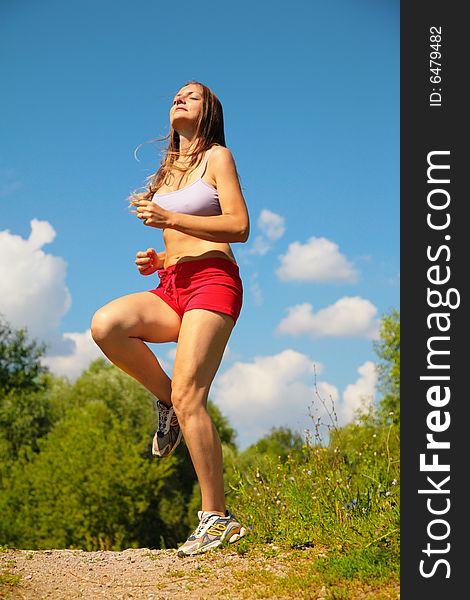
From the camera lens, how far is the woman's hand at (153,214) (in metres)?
4.26

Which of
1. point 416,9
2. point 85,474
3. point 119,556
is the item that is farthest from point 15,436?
point 416,9

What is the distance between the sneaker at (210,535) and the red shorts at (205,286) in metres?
1.22

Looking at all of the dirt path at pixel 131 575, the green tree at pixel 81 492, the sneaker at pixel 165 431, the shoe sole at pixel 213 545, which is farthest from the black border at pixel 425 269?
the green tree at pixel 81 492

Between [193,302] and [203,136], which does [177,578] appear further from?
[203,136]

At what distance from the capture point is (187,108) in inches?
192

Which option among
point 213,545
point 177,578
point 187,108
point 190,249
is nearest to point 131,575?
point 177,578

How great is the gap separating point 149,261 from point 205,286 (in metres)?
0.61

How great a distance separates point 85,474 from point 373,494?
26.9 meters

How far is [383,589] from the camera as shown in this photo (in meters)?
3.61

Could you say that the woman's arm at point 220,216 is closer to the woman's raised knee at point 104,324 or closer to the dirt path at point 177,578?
the woman's raised knee at point 104,324

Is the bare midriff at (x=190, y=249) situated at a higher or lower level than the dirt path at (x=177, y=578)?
higher

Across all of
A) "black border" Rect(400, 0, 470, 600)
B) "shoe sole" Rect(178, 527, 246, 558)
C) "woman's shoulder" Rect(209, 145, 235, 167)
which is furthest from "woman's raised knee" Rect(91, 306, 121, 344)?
"black border" Rect(400, 0, 470, 600)

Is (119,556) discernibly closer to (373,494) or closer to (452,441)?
(373,494)

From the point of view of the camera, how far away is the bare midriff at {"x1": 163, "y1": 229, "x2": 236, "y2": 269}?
461 centimetres
